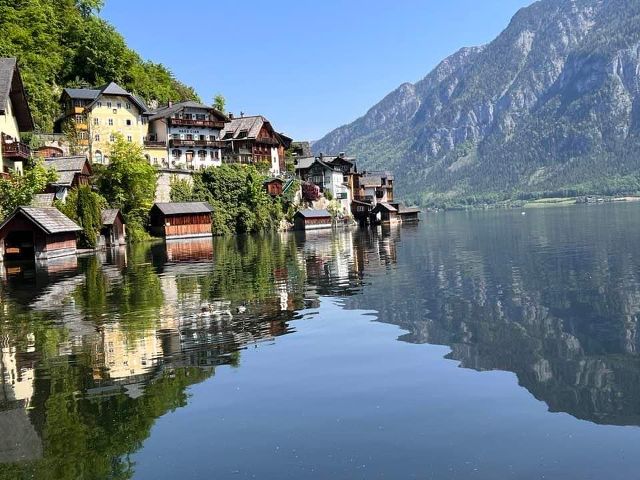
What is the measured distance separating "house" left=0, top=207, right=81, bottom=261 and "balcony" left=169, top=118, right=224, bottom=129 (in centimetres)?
5005

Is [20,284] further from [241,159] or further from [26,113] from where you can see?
[241,159]

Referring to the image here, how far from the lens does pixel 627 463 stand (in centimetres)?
1088

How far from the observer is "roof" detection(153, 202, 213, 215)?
307 ft

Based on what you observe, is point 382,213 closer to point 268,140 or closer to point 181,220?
point 268,140

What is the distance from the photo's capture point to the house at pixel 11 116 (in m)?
53.8

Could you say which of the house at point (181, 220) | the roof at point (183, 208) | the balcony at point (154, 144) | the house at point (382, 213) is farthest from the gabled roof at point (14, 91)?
the house at point (382, 213)

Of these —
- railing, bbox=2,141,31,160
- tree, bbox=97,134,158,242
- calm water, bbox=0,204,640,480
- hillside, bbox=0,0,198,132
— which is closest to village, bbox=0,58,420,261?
railing, bbox=2,141,31,160

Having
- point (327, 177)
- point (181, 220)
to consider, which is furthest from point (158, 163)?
point (327, 177)

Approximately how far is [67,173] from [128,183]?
673 inches

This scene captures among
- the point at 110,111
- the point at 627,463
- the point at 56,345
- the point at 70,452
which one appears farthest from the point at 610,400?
the point at 110,111

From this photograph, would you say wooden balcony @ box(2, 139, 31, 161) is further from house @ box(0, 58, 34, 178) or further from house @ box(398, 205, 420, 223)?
house @ box(398, 205, 420, 223)

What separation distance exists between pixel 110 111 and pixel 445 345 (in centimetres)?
9104

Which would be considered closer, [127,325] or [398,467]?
[398,467]

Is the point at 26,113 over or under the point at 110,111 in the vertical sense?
under
